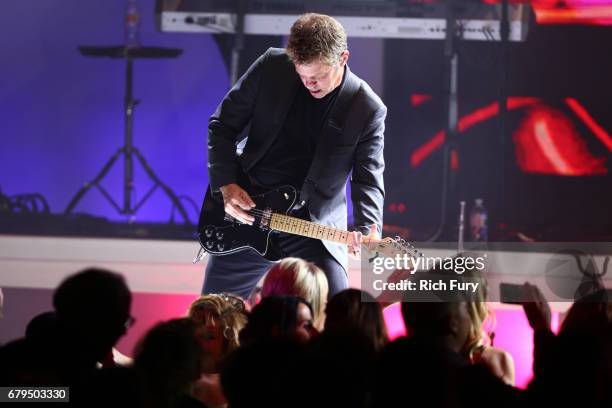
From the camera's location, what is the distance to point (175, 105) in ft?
23.1

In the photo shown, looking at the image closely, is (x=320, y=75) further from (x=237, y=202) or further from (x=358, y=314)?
(x=358, y=314)

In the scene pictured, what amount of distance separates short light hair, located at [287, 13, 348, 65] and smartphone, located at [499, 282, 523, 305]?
1.03 meters

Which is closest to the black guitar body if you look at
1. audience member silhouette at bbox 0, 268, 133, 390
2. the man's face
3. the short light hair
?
the man's face

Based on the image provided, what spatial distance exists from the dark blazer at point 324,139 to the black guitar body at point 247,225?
82 mm

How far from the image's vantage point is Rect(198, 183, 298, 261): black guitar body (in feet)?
11.1

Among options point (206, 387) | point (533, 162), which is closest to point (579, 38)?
point (533, 162)

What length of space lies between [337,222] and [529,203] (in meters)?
3.60

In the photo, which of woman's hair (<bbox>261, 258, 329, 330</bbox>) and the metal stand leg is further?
the metal stand leg

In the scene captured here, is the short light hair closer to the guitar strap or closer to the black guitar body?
the guitar strap

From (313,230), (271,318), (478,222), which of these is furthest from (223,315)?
(478,222)

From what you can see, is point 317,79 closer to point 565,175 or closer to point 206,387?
point 206,387

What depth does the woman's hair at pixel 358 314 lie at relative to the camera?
2340mm

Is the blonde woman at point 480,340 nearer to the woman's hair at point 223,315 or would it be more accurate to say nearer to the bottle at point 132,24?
the woman's hair at point 223,315

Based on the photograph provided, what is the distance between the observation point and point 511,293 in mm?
2717
